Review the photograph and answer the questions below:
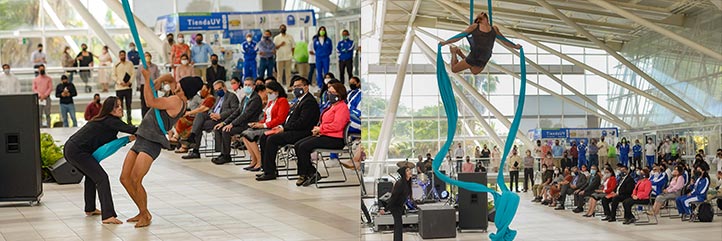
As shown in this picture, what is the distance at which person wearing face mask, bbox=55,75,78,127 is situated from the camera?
16703 millimetres

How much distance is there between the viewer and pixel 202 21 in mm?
20172

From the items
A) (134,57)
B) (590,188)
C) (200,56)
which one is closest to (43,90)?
(134,57)

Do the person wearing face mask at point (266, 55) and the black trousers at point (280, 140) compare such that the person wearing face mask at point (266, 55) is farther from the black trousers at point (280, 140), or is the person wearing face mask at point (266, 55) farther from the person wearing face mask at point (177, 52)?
the black trousers at point (280, 140)

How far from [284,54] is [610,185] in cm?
815

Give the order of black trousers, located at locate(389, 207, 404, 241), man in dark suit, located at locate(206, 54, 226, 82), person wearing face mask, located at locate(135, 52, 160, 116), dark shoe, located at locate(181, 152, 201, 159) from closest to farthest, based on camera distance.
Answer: black trousers, located at locate(389, 207, 404, 241) < dark shoe, located at locate(181, 152, 201, 159) < person wearing face mask, located at locate(135, 52, 160, 116) < man in dark suit, located at locate(206, 54, 226, 82)

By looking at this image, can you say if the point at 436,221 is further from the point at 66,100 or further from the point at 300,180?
the point at 66,100

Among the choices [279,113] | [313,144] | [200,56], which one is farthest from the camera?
[200,56]

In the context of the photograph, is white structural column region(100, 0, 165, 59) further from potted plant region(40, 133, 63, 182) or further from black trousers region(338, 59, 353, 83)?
potted plant region(40, 133, 63, 182)

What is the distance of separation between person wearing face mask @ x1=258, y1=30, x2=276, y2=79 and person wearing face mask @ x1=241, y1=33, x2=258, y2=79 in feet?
1.57

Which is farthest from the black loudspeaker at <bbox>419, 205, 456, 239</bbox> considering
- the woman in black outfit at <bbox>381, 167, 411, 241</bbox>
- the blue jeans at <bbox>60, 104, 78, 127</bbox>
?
the blue jeans at <bbox>60, 104, 78, 127</bbox>

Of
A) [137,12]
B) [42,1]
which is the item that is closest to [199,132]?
[137,12]

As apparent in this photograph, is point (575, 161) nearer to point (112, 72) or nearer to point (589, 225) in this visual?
point (589, 225)

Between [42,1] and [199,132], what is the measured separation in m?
18.0

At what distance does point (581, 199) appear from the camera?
10.7m
